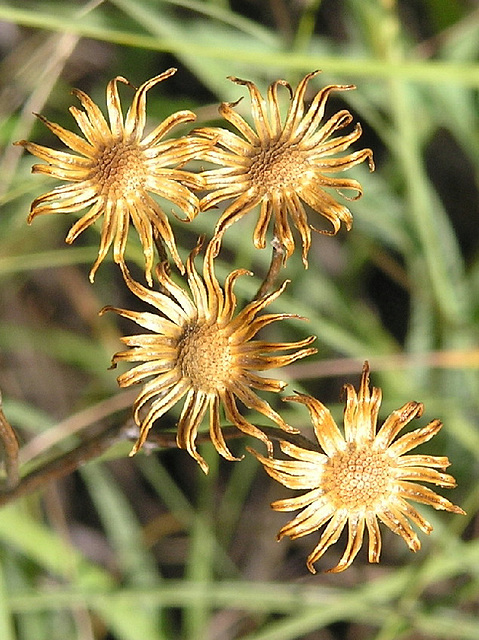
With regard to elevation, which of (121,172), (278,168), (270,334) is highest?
(270,334)

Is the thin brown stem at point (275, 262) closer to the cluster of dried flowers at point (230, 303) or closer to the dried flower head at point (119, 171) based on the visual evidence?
the cluster of dried flowers at point (230, 303)

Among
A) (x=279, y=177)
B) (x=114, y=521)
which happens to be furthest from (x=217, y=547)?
(x=279, y=177)

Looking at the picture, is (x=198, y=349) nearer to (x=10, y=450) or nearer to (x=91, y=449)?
(x=91, y=449)

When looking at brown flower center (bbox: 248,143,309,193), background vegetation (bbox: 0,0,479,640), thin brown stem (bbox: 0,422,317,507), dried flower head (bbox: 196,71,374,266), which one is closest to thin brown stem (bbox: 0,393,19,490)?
thin brown stem (bbox: 0,422,317,507)

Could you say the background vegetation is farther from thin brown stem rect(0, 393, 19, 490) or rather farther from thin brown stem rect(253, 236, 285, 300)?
thin brown stem rect(253, 236, 285, 300)

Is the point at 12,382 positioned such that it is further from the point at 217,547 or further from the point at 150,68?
the point at 150,68

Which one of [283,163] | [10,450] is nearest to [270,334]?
[283,163]
